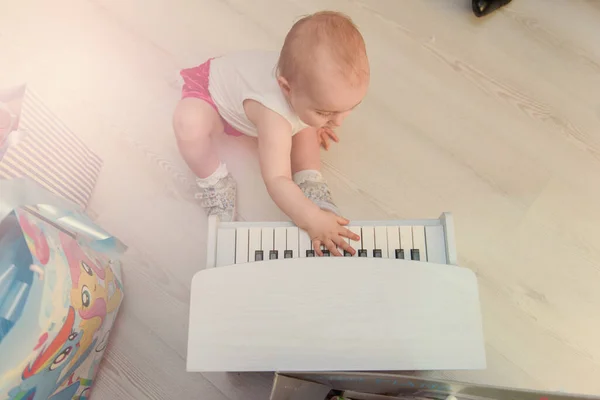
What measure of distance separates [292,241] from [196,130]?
1.17ft

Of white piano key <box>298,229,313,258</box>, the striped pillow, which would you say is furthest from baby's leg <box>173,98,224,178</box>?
white piano key <box>298,229,313,258</box>

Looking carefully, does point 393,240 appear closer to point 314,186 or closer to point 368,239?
point 368,239

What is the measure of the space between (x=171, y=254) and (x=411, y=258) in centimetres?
57

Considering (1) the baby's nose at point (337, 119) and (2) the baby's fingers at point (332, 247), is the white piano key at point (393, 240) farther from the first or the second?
(1) the baby's nose at point (337, 119)

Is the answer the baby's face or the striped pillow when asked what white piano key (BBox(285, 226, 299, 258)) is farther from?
the striped pillow

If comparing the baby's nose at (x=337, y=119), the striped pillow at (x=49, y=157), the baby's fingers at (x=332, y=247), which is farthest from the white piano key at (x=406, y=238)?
the striped pillow at (x=49, y=157)

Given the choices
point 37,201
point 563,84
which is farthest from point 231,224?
point 563,84

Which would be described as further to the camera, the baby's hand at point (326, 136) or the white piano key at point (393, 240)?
the baby's hand at point (326, 136)

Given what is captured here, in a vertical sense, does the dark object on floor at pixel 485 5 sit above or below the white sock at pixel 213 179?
above

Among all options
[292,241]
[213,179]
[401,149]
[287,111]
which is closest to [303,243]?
[292,241]

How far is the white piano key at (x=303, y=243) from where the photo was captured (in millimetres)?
934

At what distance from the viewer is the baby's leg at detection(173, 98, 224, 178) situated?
44.2 inches

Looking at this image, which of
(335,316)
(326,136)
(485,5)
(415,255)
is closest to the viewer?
(335,316)

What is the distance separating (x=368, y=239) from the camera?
93 centimetres
